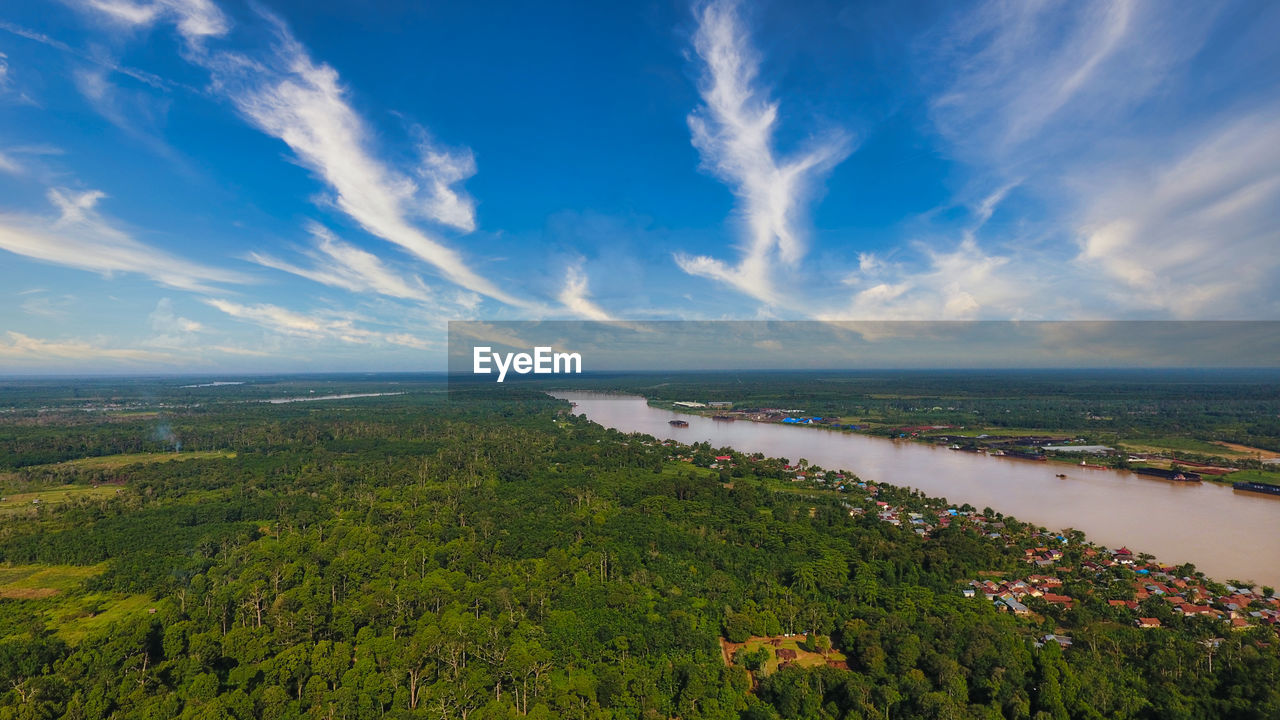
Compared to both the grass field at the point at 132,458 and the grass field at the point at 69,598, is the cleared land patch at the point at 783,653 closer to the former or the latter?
the grass field at the point at 69,598

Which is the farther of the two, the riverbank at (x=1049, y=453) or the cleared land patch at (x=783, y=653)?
the riverbank at (x=1049, y=453)

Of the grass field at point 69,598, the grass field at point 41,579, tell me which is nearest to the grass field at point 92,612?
the grass field at point 69,598

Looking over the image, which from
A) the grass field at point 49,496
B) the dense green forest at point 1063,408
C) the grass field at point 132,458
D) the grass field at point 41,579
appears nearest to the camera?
the grass field at point 41,579

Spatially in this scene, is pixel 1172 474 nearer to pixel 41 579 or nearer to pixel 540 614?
pixel 540 614

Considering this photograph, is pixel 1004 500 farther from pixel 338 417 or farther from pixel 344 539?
pixel 338 417

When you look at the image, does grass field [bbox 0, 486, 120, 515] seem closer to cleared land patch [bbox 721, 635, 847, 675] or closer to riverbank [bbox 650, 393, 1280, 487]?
cleared land patch [bbox 721, 635, 847, 675]

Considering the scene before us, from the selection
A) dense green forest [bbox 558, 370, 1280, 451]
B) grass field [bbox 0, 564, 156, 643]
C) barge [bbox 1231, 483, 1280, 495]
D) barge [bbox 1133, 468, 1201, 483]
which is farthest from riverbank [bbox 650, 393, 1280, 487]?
grass field [bbox 0, 564, 156, 643]

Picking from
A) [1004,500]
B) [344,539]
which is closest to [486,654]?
[344,539]
